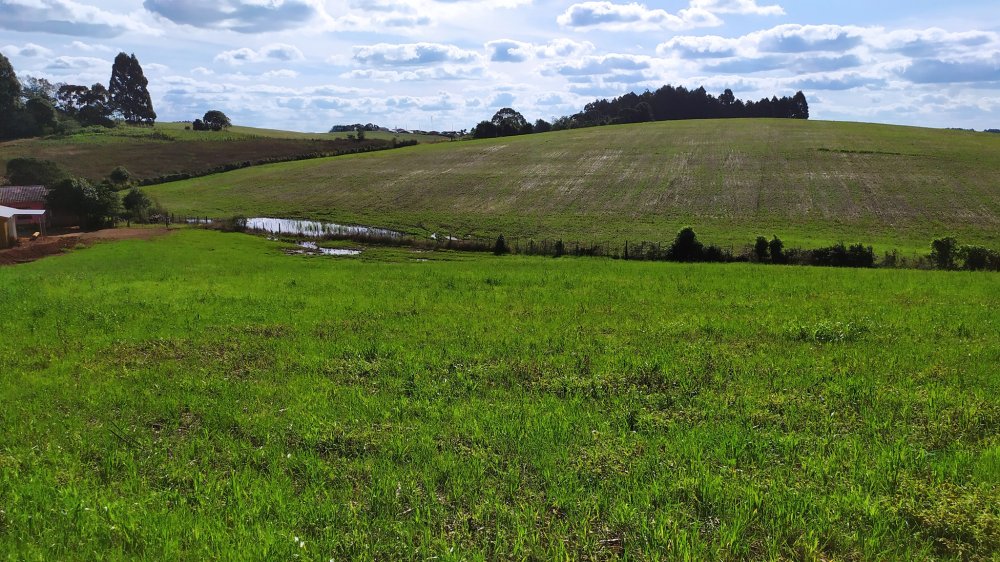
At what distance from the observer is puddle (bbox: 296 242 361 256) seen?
49656 mm

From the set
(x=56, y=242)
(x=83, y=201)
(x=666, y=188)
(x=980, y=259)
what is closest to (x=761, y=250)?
(x=980, y=259)

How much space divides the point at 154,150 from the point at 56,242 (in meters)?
84.0

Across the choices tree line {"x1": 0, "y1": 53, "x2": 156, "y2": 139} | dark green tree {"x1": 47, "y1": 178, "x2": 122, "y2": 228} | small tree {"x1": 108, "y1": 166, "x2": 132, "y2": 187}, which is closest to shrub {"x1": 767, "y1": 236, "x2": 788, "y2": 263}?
dark green tree {"x1": 47, "y1": 178, "x2": 122, "y2": 228}

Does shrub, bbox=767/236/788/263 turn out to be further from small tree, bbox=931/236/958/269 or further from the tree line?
the tree line

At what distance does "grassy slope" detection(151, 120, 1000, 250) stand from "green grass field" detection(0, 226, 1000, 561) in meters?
40.8

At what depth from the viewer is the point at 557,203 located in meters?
69.1

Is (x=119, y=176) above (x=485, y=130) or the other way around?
the other way around

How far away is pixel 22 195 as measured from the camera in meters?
70.2

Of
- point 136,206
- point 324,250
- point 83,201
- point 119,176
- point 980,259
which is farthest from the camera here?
point 119,176

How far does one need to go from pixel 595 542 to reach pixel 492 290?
15012mm

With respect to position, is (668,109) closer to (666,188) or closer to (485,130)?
(485,130)

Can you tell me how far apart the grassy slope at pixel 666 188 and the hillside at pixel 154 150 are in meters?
13.4

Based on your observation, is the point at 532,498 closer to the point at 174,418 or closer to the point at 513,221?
the point at 174,418

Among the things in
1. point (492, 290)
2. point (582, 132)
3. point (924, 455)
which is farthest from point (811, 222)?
point (582, 132)
